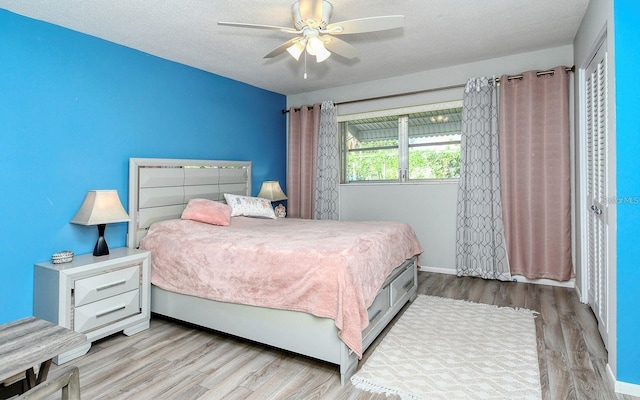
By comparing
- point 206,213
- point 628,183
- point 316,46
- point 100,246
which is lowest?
point 100,246

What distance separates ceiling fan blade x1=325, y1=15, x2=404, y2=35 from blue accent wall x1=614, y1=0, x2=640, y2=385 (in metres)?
1.23

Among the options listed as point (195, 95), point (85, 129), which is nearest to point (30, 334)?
point (85, 129)

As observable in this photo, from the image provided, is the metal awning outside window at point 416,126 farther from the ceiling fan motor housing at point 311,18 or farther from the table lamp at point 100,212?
the table lamp at point 100,212

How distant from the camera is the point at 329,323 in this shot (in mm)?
2195

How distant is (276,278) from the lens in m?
2.37

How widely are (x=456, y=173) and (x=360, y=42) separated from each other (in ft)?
6.91

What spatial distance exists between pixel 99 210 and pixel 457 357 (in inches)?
117

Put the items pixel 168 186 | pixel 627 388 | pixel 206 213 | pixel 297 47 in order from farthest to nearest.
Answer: pixel 168 186
pixel 206 213
pixel 297 47
pixel 627 388

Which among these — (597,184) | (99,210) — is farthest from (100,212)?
(597,184)

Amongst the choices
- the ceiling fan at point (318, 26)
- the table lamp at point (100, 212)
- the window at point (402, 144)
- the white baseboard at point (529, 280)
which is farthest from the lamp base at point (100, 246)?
the white baseboard at point (529, 280)

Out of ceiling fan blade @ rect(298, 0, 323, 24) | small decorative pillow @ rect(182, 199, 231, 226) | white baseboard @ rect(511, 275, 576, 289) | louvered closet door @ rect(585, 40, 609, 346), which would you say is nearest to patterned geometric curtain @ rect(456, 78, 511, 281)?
white baseboard @ rect(511, 275, 576, 289)

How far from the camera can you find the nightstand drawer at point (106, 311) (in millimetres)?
2545

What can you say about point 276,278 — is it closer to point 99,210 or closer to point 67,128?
point 99,210

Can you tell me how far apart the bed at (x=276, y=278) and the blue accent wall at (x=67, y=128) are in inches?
11.8
